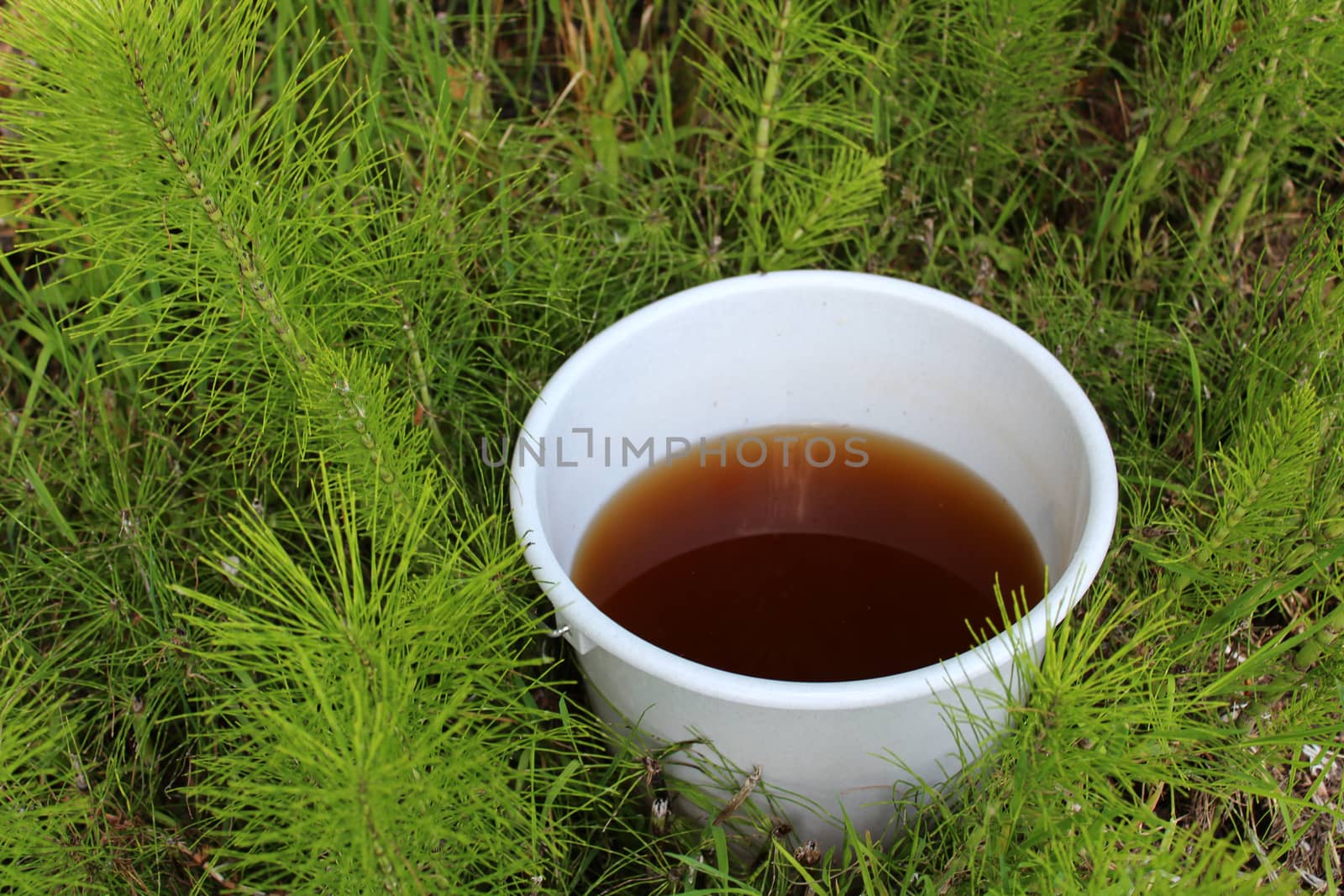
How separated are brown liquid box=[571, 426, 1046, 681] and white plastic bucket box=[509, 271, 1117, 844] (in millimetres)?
27

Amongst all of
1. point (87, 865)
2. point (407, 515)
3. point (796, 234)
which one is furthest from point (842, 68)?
point (87, 865)

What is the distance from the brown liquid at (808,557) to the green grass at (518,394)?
0.36 feet

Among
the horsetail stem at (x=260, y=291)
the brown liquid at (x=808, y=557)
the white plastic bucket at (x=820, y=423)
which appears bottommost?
the brown liquid at (x=808, y=557)

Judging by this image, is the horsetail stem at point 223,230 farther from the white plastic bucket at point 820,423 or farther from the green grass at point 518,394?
the white plastic bucket at point 820,423

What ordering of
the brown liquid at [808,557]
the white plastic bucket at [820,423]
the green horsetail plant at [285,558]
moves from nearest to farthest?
the green horsetail plant at [285,558] < the white plastic bucket at [820,423] < the brown liquid at [808,557]

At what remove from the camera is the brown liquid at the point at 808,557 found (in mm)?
1192

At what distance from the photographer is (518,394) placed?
1390 millimetres

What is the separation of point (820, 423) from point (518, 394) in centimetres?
34

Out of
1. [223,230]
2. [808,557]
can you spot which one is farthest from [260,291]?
[808,557]

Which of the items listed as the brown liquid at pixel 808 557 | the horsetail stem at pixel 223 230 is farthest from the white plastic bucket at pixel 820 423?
the horsetail stem at pixel 223 230

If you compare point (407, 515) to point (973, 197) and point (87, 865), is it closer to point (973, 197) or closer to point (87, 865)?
point (87, 865)

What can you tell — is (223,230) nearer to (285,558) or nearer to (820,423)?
(285,558)

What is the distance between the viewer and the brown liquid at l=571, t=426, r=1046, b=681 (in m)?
1.19

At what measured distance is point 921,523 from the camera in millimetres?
1312
